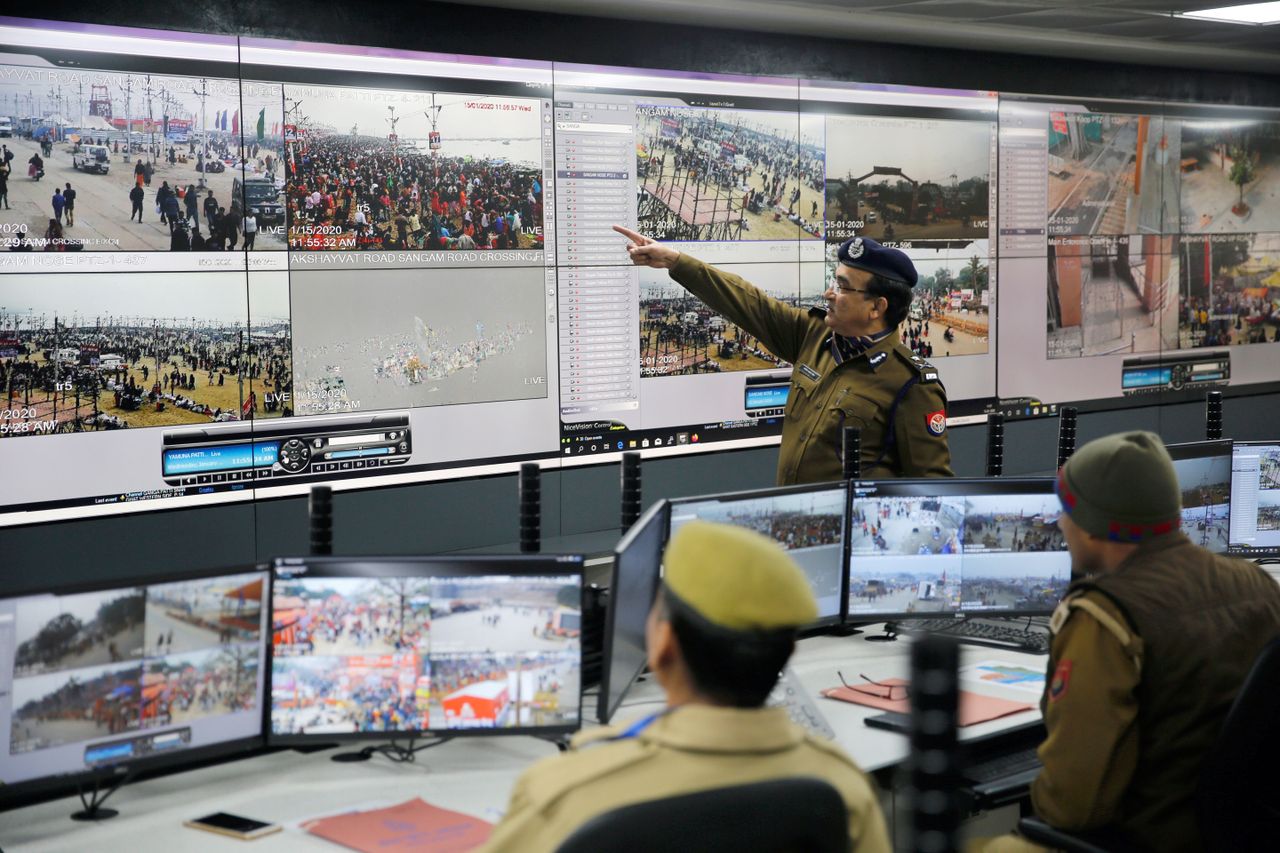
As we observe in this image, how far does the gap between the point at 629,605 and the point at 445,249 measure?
7.99 ft

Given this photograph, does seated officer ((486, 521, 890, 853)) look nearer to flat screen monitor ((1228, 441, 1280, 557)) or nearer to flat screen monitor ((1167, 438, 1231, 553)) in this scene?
flat screen monitor ((1167, 438, 1231, 553))

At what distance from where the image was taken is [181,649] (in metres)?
2.20

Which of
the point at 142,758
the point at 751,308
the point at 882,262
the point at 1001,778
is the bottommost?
the point at 1001,778

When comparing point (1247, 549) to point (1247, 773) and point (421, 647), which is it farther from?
point (421, 647)

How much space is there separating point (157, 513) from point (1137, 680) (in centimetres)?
300

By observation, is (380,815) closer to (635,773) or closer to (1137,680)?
(635,773)

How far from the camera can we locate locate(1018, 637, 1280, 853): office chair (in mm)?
1956

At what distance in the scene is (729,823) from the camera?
4.00ft

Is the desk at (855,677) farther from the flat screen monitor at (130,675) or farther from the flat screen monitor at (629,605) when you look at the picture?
the flat screen monitor at (130,675)

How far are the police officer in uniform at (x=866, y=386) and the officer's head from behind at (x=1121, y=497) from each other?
50.4 inches

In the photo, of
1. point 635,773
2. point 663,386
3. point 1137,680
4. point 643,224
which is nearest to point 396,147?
point 643,224

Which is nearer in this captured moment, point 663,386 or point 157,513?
point 157,513

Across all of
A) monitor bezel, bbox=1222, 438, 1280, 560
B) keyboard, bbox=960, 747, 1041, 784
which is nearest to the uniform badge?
keyboard, bbox=960, 747, 1041, 784

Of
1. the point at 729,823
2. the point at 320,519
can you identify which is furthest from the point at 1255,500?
the point at 729,823
